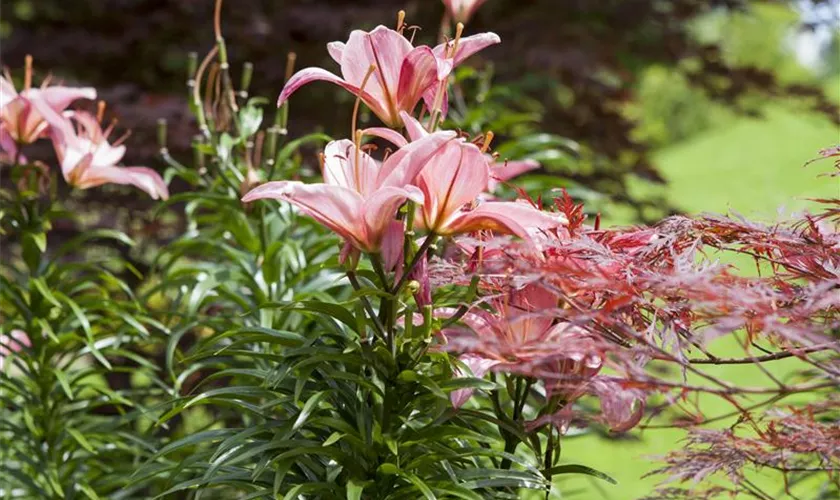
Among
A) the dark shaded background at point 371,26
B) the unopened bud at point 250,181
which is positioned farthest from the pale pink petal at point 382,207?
the dark shaded background at point 371,26

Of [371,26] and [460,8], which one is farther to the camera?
[371,26]

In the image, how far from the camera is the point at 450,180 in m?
1.27

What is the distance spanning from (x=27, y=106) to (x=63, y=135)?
99mm

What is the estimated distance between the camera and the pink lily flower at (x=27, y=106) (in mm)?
1941

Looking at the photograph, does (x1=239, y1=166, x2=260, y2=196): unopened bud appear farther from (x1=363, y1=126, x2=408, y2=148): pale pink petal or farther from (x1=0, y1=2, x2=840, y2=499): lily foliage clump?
(x1=363, y1=126, x2=408, y2=148): pale pink petal

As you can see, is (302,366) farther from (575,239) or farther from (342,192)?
(575,239)

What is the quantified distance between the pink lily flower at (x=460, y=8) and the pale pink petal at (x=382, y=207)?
646 mm

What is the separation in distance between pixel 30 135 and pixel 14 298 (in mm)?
357

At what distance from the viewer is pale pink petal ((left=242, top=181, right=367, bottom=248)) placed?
1.23m

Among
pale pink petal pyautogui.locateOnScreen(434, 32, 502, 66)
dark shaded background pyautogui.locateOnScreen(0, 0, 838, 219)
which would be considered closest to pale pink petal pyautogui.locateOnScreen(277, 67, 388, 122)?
pale pink petal pyautogui.locateOnScreen(434, 32, 502, 66)

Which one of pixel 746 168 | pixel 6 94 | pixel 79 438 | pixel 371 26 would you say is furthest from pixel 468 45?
pixel 746 168

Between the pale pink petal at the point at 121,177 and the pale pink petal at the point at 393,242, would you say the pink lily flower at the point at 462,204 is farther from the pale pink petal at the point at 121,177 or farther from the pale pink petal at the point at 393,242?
the pale pink petal at the point at 121,177

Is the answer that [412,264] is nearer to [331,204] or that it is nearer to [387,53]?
[331,204]

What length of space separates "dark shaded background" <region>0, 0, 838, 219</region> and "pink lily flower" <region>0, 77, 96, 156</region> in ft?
Result: 5.45
